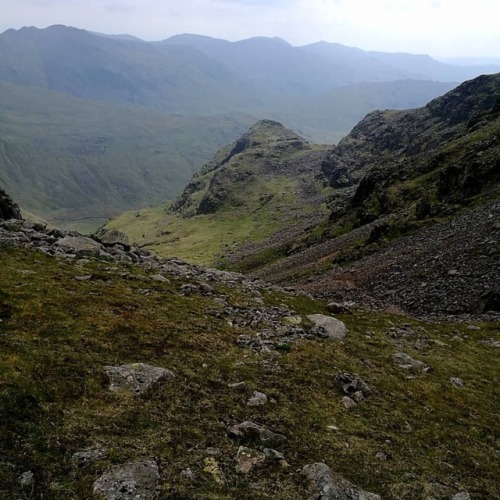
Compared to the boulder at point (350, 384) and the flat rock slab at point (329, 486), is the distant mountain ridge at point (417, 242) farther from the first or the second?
the flat rock slab at point (329, 486)

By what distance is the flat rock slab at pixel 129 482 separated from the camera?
11422 millimetres

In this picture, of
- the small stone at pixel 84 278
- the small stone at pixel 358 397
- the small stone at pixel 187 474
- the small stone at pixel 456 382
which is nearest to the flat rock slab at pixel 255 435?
the small stone at pixel 187 474

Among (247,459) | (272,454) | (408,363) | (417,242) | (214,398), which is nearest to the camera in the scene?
(247,459)

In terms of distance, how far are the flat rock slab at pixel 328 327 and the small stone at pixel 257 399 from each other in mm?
9840

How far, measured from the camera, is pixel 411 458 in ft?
51.6

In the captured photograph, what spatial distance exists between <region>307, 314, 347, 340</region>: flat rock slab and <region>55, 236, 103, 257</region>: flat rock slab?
683 inches

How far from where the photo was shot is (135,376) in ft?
56.9

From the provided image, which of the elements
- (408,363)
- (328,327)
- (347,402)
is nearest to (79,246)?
(328,327)

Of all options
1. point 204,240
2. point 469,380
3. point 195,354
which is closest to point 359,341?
point 469,380

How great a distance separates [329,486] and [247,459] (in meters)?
2.50

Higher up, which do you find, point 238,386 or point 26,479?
point 26,479

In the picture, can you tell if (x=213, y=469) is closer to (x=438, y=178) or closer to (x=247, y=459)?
(x=247, y=459)

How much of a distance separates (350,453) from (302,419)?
230 cm

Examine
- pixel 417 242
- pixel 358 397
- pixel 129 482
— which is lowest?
pixel 417 242
